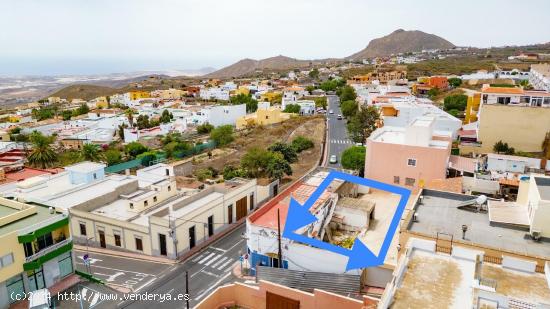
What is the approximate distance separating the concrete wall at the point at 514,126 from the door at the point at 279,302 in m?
37.2

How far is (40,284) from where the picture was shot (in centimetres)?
2336

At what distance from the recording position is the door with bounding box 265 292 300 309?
20.2 metres

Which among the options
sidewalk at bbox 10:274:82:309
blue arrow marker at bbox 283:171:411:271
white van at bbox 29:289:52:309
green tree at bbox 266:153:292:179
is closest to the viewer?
white van at bbox 29:289:52:309

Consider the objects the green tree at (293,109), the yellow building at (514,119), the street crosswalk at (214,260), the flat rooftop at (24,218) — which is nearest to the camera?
the flat rooftop at (24,218)

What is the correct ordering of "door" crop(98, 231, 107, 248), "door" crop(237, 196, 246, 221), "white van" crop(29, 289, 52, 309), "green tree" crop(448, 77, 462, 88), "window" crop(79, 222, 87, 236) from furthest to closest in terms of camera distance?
1. "green tree" crop(448, 77, 462, 88)
2. "door" crop(237, 196, 246, 221)
3. "window" crop(79, 222, 87, 236)
4. "door" crop(98, 231, 107, 248)
5. "white van" crop(29, 289, 52, 309)

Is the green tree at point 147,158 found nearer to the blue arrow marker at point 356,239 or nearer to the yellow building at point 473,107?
the blue arrow marker at point 356,239

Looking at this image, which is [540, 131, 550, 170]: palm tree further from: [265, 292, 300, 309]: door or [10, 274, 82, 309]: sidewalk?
[10, 274, 82, 309]: sidewalk

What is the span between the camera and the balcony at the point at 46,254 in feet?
73.6

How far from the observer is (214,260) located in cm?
2834

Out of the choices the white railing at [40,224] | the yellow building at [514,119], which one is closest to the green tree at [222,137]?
the yellow building at [514,119]

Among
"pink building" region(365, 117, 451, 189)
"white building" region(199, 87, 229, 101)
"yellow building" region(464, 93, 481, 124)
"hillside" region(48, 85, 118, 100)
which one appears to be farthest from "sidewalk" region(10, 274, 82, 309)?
"hillside" region(48, 85, 118, 100)

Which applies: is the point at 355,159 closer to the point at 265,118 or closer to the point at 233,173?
the point at 233,173

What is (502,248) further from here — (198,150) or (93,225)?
(198,150)

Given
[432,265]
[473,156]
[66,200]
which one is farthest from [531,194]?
[66,200]
